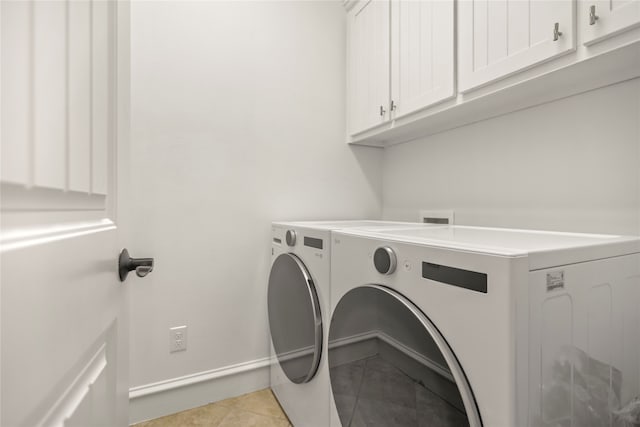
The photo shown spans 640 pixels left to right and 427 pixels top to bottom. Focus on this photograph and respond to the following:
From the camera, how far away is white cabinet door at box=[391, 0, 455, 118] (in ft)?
4.24

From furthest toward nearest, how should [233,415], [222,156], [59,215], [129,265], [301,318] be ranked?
[222,156]
[233,415]
[301,318]
[129,265]
[59,215]

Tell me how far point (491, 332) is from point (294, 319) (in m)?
0.90

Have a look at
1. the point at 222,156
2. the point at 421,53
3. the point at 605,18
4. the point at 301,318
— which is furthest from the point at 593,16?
the point at 222,156

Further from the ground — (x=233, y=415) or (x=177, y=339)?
(x=177, y=339)

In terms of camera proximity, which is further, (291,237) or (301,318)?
(291,237)

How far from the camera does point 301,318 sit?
4.12 feet

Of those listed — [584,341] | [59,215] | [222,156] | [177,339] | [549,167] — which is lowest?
[177,339]

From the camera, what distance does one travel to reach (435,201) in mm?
1774

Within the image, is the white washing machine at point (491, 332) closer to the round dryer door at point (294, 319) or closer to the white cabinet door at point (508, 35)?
the round dryer door at point (294, 319)

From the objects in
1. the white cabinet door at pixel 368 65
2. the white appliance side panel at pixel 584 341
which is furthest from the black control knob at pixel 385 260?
the white cabinet door at pixel 368 65

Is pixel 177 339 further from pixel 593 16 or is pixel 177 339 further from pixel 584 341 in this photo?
pixel 593 16

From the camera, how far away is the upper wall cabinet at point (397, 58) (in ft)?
4.33

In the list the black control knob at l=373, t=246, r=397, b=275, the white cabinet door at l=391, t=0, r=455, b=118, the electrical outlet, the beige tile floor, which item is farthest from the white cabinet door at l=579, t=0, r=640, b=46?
the electrical outlet

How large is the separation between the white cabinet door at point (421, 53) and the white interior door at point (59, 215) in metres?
1.16
